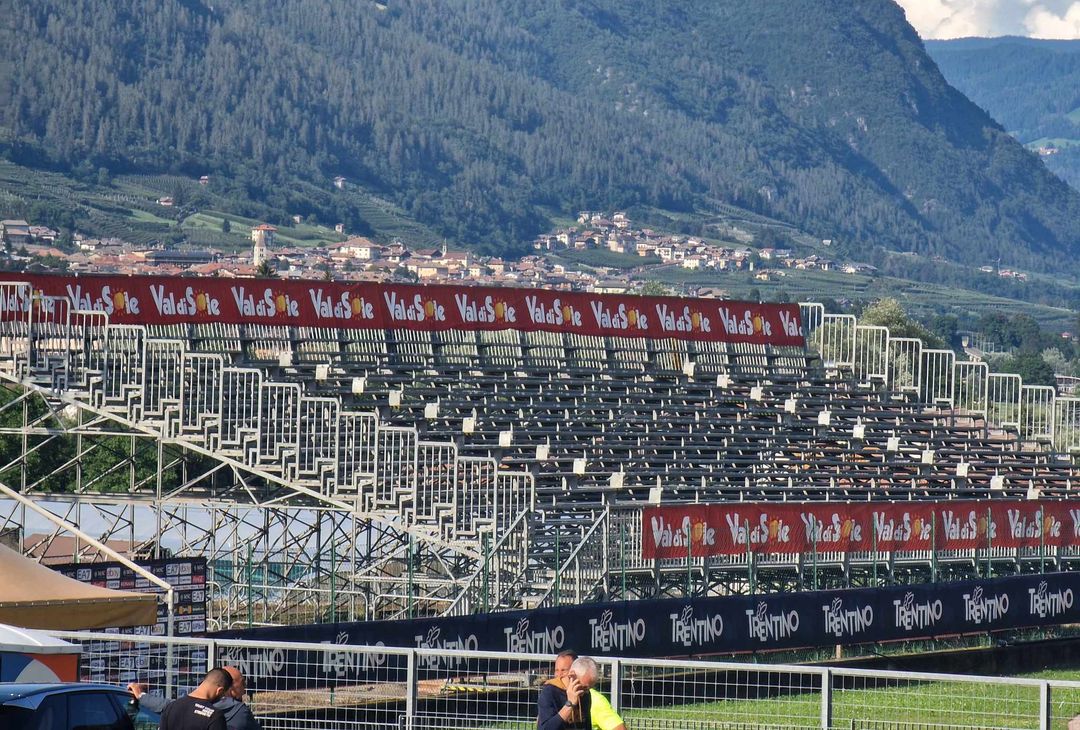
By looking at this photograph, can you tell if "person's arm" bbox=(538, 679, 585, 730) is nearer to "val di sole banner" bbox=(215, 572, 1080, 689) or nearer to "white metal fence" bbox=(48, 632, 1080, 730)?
"white metal fence" bbox=(48, 632, 1080, 730)

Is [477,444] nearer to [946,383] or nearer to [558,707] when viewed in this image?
[946,383]

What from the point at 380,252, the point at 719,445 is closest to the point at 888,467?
the point at 719,445

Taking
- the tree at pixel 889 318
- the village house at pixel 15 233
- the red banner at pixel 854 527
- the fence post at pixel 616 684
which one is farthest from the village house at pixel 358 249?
the fence post at pixel 616 684

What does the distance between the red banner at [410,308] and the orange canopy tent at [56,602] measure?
1232 centimetres

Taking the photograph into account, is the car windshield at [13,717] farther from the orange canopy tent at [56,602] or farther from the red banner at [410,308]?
the red banner at [410,308]

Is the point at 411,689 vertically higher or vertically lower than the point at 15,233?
lower

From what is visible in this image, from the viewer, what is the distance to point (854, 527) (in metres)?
27.7

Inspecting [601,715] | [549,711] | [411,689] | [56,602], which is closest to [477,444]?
[56,602]

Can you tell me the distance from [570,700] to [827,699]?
2.59 metres

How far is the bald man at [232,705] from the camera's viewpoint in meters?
11.3

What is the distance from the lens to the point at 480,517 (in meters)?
27.2

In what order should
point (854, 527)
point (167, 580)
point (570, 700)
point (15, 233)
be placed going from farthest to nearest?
point (15, 233) < point (854, 527) < point (167, 580) < point (570, 700)

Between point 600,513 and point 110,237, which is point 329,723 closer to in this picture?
point 600,513

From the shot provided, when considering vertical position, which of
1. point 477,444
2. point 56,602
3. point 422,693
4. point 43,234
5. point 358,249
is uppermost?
point 358,249
